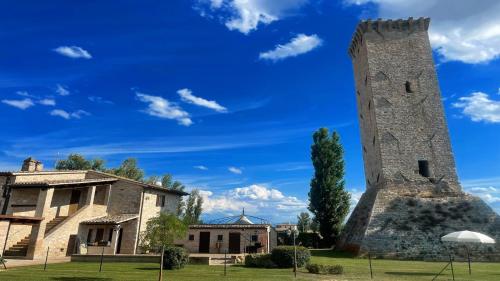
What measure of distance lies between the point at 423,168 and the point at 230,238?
62.8 feet

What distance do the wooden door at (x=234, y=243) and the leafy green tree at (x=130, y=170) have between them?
25.8 m

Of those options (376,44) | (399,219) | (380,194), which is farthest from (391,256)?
(376,44)

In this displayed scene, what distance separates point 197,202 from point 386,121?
41.8 m

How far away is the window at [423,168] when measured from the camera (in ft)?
95.6

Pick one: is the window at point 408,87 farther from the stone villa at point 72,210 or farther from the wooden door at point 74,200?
the wooden door at point 74,200

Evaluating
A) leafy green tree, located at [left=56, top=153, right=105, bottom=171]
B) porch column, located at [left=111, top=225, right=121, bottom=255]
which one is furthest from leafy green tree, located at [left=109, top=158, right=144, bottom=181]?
porch column, located at [left=111, top=225, right=121, bottom=255]

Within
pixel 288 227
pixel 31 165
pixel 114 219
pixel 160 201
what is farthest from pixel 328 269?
pixel 31 165

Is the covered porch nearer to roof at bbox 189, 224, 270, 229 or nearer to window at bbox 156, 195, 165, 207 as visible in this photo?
window at bbox 156, 195, 165, 207

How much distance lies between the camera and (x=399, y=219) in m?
25.2

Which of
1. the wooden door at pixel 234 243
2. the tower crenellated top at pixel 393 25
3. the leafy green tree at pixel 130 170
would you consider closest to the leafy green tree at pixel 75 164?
the leafy green tree at pixel 130 170

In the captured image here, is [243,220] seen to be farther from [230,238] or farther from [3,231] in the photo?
[3,231]

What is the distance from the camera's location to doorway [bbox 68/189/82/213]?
28.6m

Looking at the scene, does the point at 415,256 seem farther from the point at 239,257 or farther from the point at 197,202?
the point at 197,202

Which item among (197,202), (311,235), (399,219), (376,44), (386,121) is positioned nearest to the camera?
(399,219)
